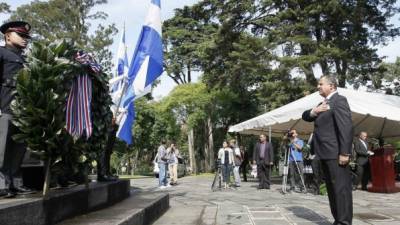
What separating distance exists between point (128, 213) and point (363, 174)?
35.1 ft

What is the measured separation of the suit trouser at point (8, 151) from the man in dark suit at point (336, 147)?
346 cm

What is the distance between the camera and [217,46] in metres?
30.1

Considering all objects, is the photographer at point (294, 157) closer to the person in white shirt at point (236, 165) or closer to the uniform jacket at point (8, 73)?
the person in white shirt at point (236, 165)

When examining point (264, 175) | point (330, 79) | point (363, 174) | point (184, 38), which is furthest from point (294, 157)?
point (184, 38)

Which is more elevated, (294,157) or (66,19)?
(66,19)

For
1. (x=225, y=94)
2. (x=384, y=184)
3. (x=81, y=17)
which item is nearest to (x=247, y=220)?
(x=384, y=184)

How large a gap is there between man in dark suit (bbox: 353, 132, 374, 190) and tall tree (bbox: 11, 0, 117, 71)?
28.2 meters

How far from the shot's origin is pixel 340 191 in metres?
6.05

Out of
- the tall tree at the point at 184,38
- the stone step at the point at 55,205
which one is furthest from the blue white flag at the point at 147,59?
the tall tree at the point at 184,38

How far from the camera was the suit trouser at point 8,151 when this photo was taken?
4.91m

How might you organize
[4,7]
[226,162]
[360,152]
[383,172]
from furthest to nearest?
[4,7] → [226,162] → [360,152] → [383,172]

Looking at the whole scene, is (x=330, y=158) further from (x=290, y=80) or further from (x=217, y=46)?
(x=217, y=46)

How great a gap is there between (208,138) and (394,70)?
2340cm

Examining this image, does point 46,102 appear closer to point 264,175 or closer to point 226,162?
point 264,175
